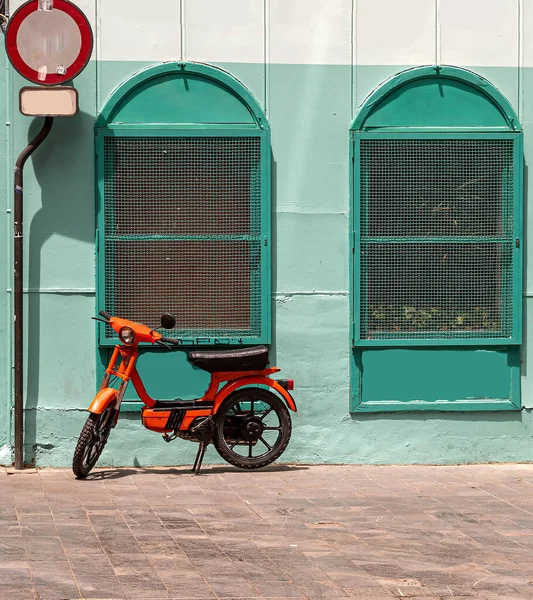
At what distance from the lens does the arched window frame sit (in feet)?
31.4

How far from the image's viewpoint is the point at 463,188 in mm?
9688

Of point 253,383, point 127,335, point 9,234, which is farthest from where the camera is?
point 9,234

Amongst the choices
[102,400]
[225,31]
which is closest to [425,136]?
[225,31]

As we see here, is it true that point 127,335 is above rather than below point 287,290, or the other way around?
below

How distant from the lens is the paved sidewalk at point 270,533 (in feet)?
19.1

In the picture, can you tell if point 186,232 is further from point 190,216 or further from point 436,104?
point 436,104

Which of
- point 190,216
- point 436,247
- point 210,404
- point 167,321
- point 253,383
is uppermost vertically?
point 190,216

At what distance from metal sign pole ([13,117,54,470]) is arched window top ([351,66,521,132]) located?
262 cm

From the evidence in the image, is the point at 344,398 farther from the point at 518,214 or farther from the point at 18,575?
the point at 18,575

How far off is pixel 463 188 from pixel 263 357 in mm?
2266

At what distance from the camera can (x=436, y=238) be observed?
967cm

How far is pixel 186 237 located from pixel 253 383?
1352 mm

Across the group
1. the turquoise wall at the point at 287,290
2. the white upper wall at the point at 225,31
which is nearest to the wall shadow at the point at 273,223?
the turquoise wall at the point at 287,290

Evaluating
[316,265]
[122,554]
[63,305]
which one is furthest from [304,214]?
[122,554]
